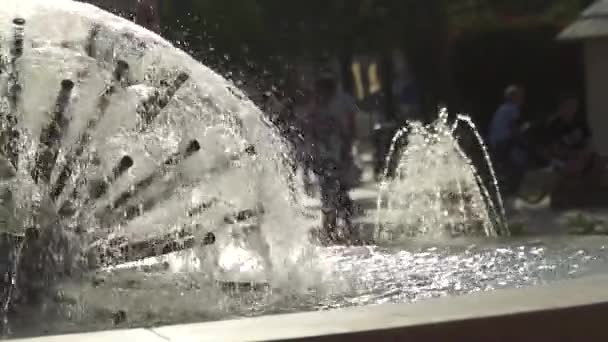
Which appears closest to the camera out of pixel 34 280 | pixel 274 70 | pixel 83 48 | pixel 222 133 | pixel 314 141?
pixel 34 280

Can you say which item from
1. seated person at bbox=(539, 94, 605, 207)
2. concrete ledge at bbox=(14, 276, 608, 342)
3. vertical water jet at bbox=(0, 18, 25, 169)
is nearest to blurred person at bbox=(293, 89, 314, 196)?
seated person at bbox=(539, 94, 605, 207)

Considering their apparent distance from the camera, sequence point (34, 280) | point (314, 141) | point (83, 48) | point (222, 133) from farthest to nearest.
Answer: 1. point (314, 141)
2. point (222, 133)
3. point (83, 48)
4. point (34, 280)

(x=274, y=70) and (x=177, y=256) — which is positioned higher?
(x=274, y=70)

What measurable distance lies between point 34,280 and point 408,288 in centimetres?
186

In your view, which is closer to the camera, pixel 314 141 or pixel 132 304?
pixel 132 304

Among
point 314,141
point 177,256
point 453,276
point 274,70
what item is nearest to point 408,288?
point 453,276

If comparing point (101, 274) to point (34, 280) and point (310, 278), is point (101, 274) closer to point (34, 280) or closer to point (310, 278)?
point (34, 280)

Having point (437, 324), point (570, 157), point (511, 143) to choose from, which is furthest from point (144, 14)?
point (437, 324)

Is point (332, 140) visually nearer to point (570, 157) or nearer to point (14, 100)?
point (570, 157)

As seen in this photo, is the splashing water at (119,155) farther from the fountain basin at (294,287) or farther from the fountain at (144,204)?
the fountain basin at (294,287)

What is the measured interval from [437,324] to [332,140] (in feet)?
32.7

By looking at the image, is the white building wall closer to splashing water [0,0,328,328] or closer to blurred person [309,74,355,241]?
blurred person [309,74,355,241]

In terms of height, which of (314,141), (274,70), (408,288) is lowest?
(408,288)

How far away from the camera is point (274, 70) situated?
879 inches
